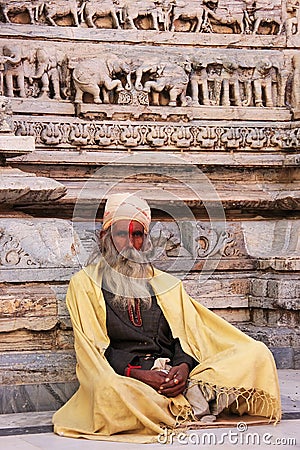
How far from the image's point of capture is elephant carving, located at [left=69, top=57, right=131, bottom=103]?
364 inches

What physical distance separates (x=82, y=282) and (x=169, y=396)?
1018 millimetres

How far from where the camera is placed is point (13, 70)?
9188mm

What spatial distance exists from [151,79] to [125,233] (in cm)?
282

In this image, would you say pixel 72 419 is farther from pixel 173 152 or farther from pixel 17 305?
pixel 173 152

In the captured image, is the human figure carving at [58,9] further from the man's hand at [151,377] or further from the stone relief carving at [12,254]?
the man's hand at [151,377]

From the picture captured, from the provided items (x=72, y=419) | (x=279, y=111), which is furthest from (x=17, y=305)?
(x=279, y=111)

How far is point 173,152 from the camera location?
31.4 feet

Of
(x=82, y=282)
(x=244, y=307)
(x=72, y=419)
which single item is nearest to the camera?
(x=72, y=419)

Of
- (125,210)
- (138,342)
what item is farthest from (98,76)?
(138,342)

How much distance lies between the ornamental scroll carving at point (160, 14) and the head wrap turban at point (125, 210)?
283 cm

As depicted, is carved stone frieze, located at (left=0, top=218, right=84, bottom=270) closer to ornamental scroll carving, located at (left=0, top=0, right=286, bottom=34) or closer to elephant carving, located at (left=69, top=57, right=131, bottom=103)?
elephant carving, located at (left=69, top=57, right=131, bottom=103)

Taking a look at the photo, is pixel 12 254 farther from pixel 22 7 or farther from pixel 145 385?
pixel 22 7

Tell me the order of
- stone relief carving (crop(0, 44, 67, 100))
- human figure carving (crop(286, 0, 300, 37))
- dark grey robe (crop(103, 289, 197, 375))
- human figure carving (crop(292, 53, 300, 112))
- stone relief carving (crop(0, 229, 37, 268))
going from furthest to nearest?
human figure carving (crop(286, 0, 300, 37)), human figure carving (crop(292, 53, 300, 112)), stone relief carving (crop(0, 44, 67, 100)), stone relief carving (crop(0, 229, 37, 268)), dark grey robe (crop(103, 289, 197, 375))

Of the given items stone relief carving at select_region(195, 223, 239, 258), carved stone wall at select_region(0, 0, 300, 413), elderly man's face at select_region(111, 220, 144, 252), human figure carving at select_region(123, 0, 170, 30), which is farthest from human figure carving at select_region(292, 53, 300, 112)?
elderly man's face at select_region(111, 220, 144, 252)
